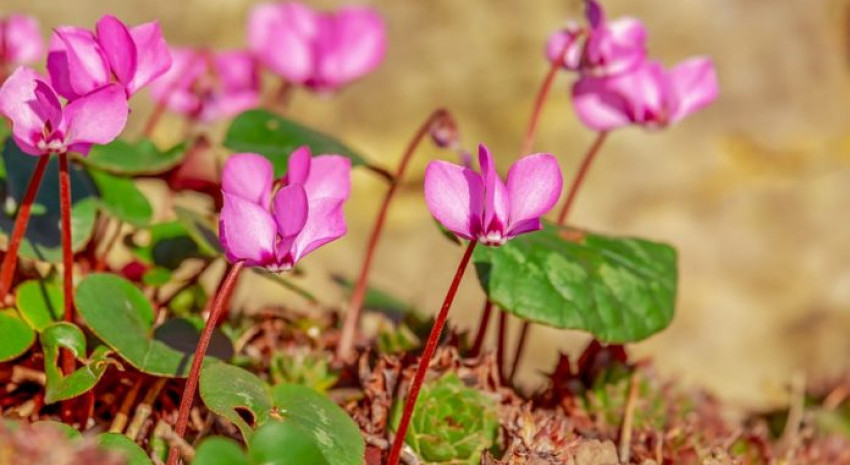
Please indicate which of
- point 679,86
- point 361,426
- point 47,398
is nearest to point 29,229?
point 47,398

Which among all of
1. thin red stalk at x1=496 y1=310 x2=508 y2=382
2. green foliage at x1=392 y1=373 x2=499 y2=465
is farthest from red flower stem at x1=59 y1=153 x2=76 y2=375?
thin red stalk at x1=496 y1=310 x2=508 y2=382

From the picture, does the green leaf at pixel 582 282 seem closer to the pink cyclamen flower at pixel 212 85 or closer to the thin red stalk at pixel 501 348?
the thin red stalk at pixel 501 348

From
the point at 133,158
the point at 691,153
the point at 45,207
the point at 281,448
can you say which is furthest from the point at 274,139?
the point at 691,153

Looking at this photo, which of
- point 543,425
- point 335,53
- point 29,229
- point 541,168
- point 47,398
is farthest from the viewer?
point 335,53

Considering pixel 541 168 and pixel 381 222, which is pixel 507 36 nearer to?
pixel 381 222

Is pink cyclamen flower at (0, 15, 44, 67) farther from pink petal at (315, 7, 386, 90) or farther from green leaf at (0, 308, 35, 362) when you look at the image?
green leaf at (0, 308, 35, 362)

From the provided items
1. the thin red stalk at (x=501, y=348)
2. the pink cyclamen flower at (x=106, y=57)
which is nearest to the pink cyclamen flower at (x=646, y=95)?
the thin red stalk at (x=501, y=348)

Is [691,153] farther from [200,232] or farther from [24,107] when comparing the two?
[24,107]
